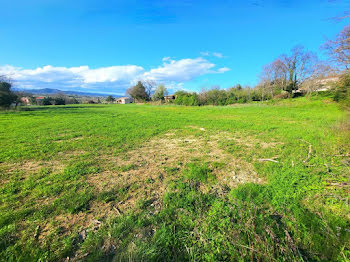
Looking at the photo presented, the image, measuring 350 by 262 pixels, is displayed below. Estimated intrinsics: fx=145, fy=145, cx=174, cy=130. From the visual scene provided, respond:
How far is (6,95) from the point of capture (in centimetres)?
3077

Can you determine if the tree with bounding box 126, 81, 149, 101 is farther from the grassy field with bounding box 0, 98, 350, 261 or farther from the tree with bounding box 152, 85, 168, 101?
the grassy field with bounding box 0, 98, 350, 261

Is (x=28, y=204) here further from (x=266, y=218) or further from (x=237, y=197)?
(x=266, y=218)

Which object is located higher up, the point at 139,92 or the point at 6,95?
the point at 139,92

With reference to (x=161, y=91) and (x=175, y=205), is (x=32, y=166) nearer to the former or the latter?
(x=175, y=205)

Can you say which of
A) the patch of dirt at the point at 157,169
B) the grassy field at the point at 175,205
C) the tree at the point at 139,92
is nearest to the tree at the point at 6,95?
the grassy field at the point at 175,205

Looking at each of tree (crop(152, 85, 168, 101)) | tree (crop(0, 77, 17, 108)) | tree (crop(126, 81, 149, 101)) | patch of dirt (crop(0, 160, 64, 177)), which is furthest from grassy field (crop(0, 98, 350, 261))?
tree (crop(126, 81, 149, 101))

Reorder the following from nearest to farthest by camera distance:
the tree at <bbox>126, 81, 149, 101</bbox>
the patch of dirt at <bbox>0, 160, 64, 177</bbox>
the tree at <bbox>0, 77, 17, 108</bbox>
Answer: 1. the patch of dirt at <bbox>0, 160, 64, 177</bbox>
2. the tree at <bbox>0, 77, 17, 108</bbox>
3. the tree at <bbox>126, 81, 149, 101</bbox>

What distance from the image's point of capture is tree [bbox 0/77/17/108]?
30250mm

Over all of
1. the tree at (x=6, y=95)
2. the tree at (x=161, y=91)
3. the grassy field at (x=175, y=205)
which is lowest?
the grassy field at (x=175, y=205)

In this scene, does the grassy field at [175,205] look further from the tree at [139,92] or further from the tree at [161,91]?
the tree at [139,92]

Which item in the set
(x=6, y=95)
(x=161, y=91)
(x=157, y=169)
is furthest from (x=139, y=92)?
(x=157, y=169)

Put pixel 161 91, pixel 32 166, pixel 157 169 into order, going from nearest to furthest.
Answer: pixel 157 169, pixel 32 166, pixel 161 91

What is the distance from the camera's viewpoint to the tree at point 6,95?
3025 cm

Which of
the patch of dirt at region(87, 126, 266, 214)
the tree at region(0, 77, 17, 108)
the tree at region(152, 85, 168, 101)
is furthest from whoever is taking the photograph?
the tree at region(152, 85, 168, 101)
